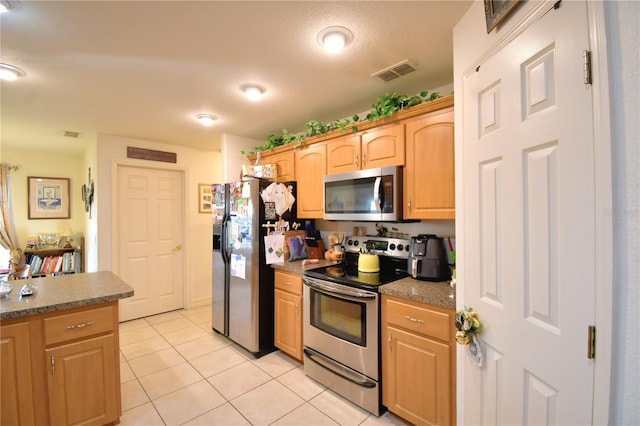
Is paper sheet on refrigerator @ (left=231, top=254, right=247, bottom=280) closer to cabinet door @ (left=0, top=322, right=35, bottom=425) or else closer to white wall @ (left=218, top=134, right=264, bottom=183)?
white wall @ (left=218, top=134, right=264, bottom=183)

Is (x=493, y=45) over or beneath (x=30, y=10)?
beneath

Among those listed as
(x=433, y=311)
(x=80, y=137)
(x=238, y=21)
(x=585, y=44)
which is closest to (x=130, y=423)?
(x=433, y=311)

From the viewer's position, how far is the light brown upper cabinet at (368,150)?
2.14 meters

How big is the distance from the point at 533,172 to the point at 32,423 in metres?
2.72

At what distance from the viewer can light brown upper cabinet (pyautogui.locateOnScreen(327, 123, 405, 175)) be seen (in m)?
2.14

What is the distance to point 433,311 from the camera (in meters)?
1.64

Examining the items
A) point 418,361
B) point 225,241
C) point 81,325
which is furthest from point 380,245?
point 81,325

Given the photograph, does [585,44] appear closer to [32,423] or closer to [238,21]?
[238,21]

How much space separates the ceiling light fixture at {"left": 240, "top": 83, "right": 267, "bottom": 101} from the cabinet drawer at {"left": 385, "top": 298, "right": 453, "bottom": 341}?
6.18ft

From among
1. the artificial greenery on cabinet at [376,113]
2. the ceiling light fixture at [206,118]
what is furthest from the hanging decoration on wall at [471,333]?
the ceiling light fixture at [206,118]

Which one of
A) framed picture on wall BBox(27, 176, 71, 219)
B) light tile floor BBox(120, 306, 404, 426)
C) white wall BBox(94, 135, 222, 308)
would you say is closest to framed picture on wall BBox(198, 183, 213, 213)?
white wall BBox(94, 135, 222, 308)

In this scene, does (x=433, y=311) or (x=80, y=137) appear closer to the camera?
(x=433, y=311)

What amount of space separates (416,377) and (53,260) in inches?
196

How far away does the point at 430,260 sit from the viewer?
6.52 ft
